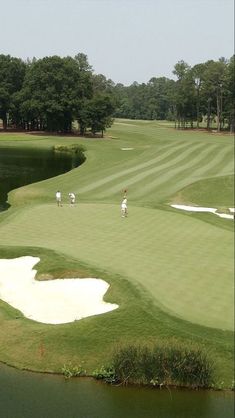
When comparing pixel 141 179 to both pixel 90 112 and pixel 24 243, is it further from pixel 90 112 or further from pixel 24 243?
pixel 90 112

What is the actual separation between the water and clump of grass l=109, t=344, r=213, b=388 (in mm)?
26489

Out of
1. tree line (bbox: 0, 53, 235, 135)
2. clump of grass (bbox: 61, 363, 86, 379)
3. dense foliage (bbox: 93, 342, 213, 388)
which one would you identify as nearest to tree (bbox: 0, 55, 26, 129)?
tree line (bbox: 0, 53, 235, 135)

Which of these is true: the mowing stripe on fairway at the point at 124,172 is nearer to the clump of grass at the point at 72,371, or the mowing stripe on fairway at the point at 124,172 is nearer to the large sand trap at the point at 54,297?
the large sand trap at the point at 54,297

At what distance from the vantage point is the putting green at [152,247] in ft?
34.1

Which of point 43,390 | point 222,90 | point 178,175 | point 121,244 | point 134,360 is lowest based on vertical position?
point 43,390

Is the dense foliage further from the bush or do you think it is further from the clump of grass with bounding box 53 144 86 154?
the clump of grass with bounding box 53 144 86 154

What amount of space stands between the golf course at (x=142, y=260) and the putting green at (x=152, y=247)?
4cm

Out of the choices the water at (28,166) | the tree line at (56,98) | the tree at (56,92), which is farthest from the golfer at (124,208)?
the tree at (56,92)

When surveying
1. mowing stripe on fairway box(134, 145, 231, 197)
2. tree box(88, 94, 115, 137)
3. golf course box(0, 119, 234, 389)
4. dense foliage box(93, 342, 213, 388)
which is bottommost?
dense foliage box(93, 342, 213, 388)

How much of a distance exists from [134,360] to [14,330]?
18.5 feet

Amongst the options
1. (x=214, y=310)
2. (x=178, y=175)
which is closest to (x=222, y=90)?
(x=214, y=310)

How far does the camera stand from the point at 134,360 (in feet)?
45.8

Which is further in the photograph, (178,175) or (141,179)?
(141,179)

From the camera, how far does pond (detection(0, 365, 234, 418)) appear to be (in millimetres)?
12664
